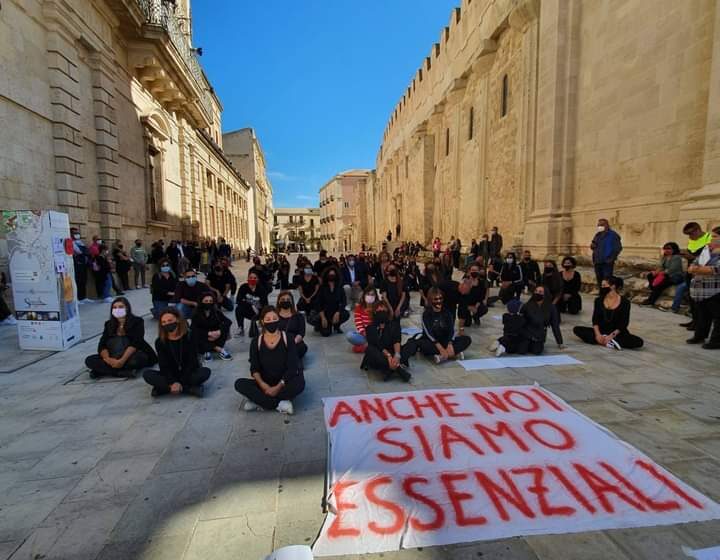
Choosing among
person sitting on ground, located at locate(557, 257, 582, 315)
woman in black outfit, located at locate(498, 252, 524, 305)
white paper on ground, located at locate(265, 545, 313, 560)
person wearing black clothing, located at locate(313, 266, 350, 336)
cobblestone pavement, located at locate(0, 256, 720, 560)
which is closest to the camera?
white paper on ground, located at locate(265, 545, 313, 560)

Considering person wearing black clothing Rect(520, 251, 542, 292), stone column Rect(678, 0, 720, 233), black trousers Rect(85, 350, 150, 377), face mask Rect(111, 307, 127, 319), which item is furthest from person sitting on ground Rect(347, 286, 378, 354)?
stone column Rect(678, 0, 720, 233)

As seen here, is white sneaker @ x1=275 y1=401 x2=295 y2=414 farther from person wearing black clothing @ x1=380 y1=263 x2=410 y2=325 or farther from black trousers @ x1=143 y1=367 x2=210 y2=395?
person wearing black clothing @ x1=380 y1=263 x2=410 y2=325

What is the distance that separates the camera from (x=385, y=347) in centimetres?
553

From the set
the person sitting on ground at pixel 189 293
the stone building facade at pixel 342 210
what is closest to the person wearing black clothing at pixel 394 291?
the person sitting on ground at pixel 189 293

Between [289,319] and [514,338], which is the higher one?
[289,319]

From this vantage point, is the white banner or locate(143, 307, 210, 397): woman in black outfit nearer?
the white banner

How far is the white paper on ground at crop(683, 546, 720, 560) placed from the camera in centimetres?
218

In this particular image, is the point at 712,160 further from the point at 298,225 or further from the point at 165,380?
the point at 298,225

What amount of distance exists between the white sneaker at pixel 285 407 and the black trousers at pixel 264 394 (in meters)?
0.08

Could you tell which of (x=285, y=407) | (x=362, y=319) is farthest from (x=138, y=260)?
(x=285, y=407)

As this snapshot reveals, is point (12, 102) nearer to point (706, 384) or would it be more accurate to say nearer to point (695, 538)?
point (695, 538)

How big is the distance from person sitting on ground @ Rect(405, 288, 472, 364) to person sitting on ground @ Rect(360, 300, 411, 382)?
34 centimetres

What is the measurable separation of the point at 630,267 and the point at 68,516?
11709 mm

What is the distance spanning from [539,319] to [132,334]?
19.8 ft
